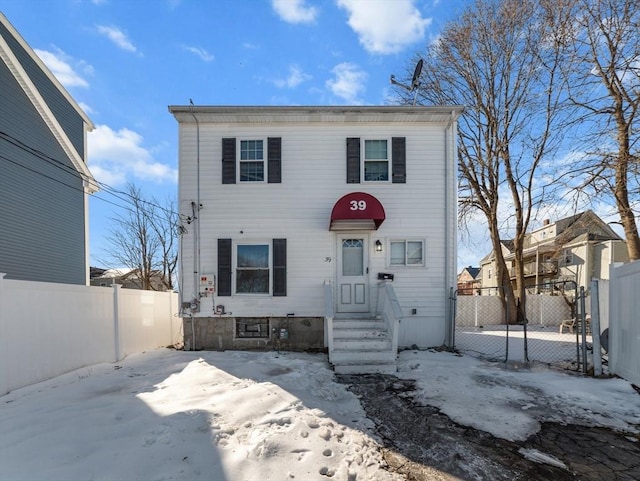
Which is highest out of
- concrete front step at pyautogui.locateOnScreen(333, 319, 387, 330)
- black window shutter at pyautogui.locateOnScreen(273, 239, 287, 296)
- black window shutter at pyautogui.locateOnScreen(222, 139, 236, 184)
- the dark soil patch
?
black window shutter at pyautogui.locateOnScreen(222, 139, 236, 184)

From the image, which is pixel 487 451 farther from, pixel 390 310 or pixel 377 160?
pixel 377 160

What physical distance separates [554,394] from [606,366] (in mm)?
1985

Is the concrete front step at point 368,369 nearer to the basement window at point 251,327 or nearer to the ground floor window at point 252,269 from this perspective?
the basement window at point 251,327

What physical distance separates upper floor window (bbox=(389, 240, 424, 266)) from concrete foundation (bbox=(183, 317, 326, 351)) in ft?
7.55

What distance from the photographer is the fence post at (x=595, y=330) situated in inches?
225

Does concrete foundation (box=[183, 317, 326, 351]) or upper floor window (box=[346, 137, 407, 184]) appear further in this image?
upper floor window (box=[346, 137, 407, 184])

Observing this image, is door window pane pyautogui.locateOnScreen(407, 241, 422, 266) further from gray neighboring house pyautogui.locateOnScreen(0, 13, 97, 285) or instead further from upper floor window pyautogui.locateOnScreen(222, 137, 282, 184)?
gray neighboring house pyautogui.locateOnScreen(0, 13, 97, 285)

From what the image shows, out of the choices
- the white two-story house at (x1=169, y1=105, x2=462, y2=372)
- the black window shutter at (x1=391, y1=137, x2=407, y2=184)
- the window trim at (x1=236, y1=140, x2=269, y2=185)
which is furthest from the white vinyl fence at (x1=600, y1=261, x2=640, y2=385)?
the window trim at (x1=236, y1=140, x2=269, y2=185)

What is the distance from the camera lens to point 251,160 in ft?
27.9

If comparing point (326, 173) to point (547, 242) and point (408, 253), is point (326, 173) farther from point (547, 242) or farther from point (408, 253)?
point (547, 242)

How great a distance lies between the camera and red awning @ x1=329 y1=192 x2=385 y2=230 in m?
7.70

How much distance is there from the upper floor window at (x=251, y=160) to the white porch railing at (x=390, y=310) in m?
3.92

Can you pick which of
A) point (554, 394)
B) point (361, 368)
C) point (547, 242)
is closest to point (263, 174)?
point (361, 368)

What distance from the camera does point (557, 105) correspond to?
495 inches
